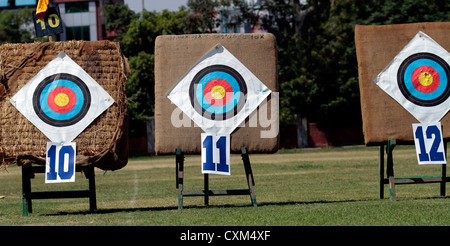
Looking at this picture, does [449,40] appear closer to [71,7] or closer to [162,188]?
[162,188]

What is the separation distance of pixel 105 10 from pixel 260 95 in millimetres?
58394

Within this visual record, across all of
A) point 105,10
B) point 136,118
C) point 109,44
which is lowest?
point 136,118

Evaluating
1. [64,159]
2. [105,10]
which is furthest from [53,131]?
[105,10]

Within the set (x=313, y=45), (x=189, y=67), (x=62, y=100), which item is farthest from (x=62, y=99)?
(x=313, y=45)

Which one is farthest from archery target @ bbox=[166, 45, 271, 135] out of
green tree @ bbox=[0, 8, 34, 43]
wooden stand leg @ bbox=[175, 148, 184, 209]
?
green tree @ bbox=[0, 8, 34, 43]

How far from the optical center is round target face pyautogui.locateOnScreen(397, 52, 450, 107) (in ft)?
41.6

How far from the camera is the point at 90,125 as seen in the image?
1196cm

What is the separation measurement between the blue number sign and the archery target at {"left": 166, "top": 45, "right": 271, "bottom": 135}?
184 centimetres

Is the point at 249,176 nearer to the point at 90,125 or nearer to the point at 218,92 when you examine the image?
the point at 218,92

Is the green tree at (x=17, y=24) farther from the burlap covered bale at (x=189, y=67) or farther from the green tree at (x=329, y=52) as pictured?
the burlap covered bale at (x=189, y=67)

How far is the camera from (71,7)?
68.9 meters

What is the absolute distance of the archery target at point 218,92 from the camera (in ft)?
40.2

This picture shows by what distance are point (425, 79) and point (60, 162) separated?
626 centimetres

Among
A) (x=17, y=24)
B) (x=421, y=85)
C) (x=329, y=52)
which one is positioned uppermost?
(x=17, y=24)
